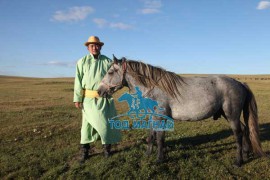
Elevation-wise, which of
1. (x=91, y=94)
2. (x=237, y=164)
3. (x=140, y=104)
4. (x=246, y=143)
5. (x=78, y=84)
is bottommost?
(x=237, y=164)

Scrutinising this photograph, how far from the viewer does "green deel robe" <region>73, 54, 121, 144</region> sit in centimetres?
711

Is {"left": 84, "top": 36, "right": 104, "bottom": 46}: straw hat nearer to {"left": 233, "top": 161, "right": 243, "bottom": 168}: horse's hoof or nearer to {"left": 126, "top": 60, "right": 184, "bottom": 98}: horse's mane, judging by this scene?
{"left": 126, "top": 60, "right": 184, "bottom": 98}: horse's mane

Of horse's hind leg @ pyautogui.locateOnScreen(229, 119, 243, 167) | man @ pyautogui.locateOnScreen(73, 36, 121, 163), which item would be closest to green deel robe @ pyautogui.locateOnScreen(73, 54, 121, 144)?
man @ pyautogui.locateOnScreen(73, 36, 121, 163)

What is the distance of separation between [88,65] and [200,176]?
389 centimetres

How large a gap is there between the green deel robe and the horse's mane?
917 mm

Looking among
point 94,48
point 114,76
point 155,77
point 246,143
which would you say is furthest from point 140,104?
point 246,143

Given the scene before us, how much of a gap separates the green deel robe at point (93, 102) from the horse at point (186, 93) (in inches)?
16.2

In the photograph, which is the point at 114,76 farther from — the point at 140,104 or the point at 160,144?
the point at 160,144

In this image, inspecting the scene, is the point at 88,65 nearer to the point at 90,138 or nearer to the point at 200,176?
the point at 90,138

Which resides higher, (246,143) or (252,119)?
(252,119)

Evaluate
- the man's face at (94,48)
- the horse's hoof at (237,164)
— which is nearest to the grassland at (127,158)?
the horse's hoof at (237,164)

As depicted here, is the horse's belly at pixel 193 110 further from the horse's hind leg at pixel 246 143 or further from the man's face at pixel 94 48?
the man's face at pixel 94 48

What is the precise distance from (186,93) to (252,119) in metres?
1.87

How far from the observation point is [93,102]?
7.13 meters
